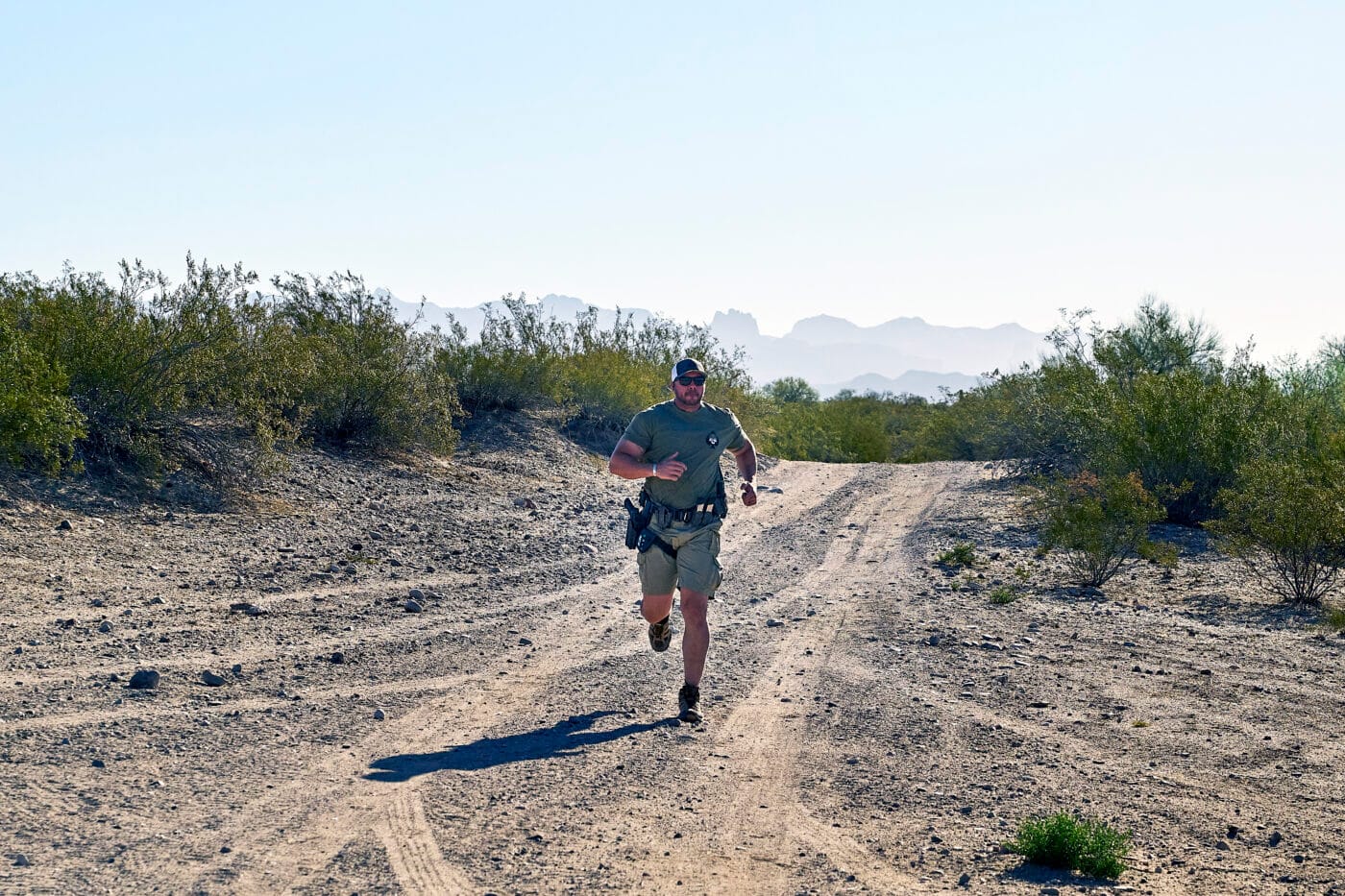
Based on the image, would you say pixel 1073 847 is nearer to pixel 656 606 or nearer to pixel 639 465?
pixel 656 606

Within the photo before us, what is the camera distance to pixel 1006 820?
4918mm

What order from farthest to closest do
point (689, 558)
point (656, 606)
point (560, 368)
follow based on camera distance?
point (560, 368) → point (656, 606) → point (689, 558)

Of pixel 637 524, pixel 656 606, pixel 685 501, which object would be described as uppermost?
pixel 685 501

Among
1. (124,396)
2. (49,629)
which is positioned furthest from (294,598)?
(124,396)

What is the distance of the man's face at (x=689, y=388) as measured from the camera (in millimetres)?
6527

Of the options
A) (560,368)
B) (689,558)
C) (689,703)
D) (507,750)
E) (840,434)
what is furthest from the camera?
(840,434)

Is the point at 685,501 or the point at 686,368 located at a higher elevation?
the point at 686,368

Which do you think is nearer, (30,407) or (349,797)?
(349,797)

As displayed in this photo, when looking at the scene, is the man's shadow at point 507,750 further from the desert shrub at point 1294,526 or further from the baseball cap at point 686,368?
the desert shrub at point 1294,526

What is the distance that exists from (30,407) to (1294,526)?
1123cm

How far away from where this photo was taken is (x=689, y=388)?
655 cm

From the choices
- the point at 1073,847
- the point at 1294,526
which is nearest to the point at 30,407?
the point at 1073,847

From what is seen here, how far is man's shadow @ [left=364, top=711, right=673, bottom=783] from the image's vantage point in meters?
5.35

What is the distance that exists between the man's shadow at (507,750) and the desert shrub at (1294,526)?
6.69 m
